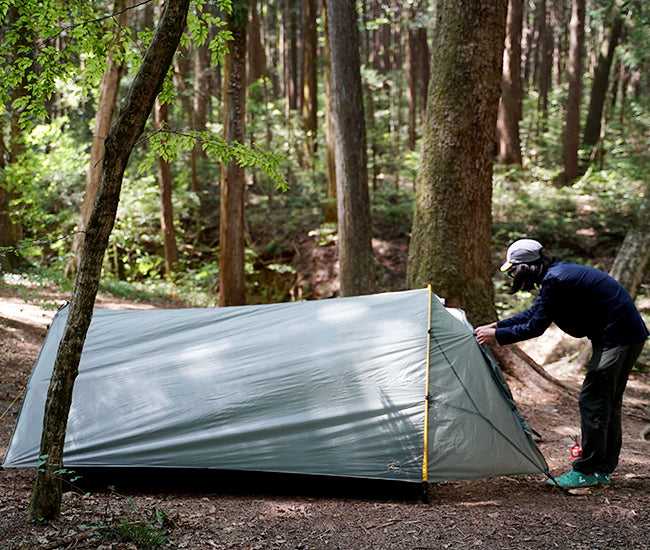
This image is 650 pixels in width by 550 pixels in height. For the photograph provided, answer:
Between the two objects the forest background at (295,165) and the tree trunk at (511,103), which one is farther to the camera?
the tree trunk at (511,103)

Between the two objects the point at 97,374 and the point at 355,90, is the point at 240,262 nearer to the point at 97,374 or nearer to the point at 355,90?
the point at 355,90

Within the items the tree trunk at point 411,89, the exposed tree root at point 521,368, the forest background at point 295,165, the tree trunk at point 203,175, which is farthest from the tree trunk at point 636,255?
the tree trunk at point 411,89

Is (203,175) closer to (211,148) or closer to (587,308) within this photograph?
(211,148)

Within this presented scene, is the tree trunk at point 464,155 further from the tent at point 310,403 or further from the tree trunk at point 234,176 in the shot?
the tree trunk at point 234,176

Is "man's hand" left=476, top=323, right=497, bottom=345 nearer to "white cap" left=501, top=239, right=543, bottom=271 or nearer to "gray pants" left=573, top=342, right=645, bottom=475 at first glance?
"white cap" left=501, top=239, right=543, bottom=271

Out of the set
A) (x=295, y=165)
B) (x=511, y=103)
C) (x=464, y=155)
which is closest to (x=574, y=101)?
(x=511, y=103)

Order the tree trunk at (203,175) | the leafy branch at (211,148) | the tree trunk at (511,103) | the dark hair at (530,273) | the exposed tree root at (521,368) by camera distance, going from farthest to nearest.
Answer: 1. the tree trunk at (203,175)
2. the tree trunk at (511,103)
3. the exposed tree root at (521,368)
4. the dark hair at (530,273)
5. the leafy branch at (211,148)

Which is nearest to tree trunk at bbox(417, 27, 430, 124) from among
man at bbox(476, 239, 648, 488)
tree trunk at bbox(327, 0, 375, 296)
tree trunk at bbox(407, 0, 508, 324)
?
tree trunk at bbox(327, 0, 375, 296)

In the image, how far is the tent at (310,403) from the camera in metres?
3.81

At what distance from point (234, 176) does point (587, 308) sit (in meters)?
7.91

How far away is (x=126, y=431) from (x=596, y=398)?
318 centimetres

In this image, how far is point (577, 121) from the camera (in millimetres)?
16000

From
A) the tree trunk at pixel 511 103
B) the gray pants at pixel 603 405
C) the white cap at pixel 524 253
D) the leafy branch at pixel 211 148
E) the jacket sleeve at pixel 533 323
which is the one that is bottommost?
the gray pants at pixel 603 405

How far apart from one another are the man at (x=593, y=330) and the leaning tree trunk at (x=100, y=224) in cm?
253
